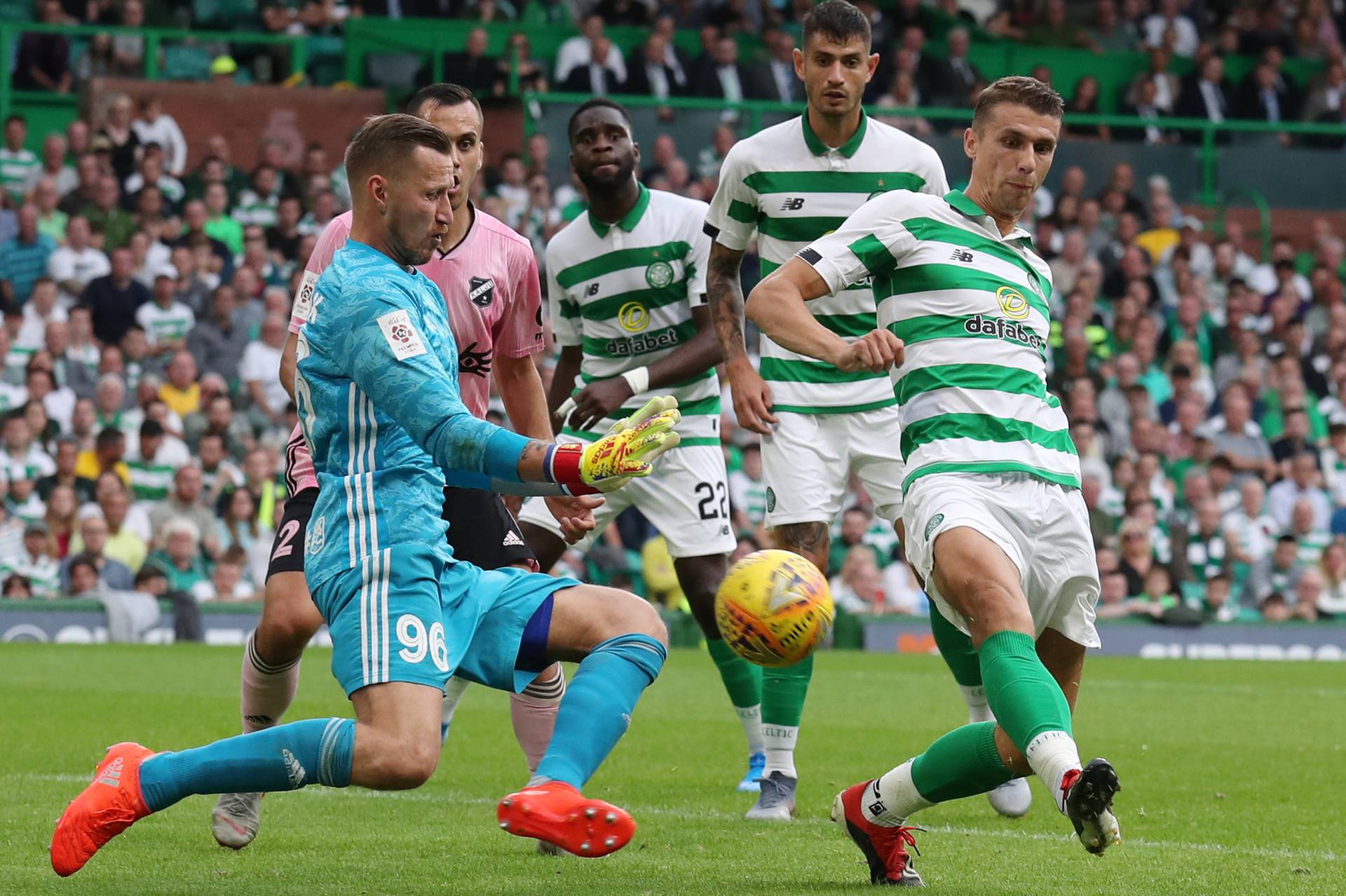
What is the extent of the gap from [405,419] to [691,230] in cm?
394

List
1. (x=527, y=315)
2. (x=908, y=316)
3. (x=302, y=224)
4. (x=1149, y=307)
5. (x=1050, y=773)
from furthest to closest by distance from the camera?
(x=1149, y=307)
(x=302, y=224)
(x=527, y=315)
(x=908, y=316)
(x=1050, y=773)

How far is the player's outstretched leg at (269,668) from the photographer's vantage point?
5.87m

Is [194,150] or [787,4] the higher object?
[787,4]

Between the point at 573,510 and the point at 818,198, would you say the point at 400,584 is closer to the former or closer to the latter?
the point at 573,510

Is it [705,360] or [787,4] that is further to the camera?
[787,4]

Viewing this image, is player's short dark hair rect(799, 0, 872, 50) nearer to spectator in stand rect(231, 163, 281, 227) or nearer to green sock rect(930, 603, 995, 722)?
green sock rect(930, 603, 995, 722)

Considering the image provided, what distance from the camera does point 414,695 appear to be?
4.82 metres

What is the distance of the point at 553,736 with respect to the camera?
492cm

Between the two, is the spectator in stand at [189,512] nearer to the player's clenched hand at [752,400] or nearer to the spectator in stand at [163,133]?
the spectator in stand at [163,133]

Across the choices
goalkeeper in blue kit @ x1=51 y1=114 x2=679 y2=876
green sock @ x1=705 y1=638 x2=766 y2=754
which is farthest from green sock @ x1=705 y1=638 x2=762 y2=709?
goalkeeper in blue kit @ x1=51 y1=114 x2=679 y2=876

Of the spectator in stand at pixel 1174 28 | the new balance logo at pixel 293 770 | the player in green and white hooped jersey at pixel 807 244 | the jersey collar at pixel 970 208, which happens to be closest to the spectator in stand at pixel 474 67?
the spectator in stand at pixel 1174 28

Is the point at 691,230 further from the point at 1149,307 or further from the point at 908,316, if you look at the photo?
the point at 1149,307

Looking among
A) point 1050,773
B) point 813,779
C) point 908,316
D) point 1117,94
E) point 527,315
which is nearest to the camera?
point 1050,773

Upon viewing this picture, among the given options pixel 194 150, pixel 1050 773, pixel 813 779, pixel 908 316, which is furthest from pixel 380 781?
pixel 194 150
